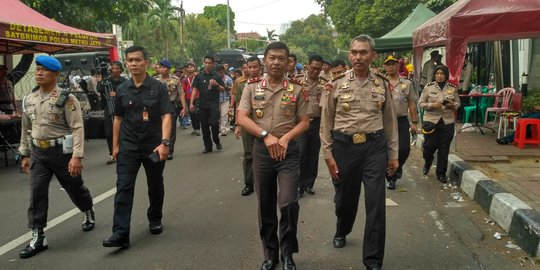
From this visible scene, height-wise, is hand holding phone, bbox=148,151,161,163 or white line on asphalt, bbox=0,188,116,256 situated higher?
hand holding phone, bbox=148,151,161,163

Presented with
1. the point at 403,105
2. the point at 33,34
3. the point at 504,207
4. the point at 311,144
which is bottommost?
the point at 504,207

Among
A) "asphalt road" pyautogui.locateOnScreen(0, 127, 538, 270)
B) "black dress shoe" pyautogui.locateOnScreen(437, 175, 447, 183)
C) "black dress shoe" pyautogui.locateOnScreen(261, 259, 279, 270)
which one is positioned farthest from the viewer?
"black dress shoe" pyautogui.locateOnScreen(437, 175, 447, 183)

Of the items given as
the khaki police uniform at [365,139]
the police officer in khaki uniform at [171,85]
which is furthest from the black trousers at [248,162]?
the police officer in khaki uniform at [171,85]

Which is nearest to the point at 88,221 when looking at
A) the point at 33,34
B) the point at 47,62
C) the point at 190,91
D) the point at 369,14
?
the point at 47,62

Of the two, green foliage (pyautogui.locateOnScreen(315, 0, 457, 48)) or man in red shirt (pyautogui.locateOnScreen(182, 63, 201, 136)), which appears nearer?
man in red shirt (pyautogui.locateOnScreen(182, 63, 201, 136))

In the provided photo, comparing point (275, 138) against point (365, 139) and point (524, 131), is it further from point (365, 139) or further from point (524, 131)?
point (524, 131)

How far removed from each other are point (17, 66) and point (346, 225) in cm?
1451

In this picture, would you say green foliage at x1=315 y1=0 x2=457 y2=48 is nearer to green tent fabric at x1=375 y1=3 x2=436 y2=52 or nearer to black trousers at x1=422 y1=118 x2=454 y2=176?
green tent fabric at x1=375 y1=3 x2=436 y2=52

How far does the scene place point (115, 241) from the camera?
14.3 feet

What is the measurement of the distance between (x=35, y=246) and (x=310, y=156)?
10.9 ft

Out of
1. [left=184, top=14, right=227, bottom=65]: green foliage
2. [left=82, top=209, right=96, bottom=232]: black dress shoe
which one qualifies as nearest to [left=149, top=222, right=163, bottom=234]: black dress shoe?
[left=82, top=209, right=96, bottom=232]: black dress shoe

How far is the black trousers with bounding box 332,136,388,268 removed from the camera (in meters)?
3.82

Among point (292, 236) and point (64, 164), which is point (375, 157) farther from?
point (64, 164)

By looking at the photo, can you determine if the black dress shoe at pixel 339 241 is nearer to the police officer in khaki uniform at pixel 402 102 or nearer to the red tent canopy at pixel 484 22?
the police officer in khaki uniform at pixel 402 102
